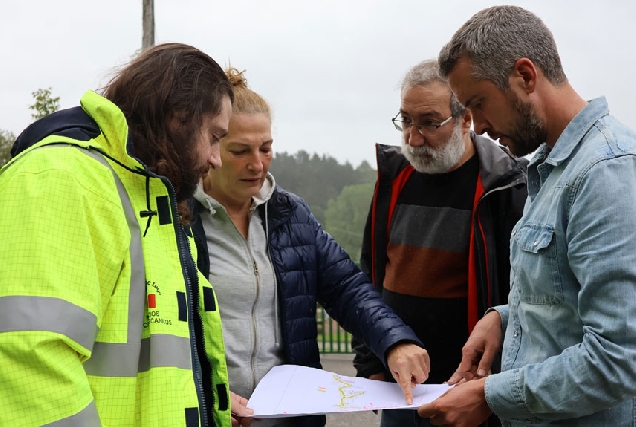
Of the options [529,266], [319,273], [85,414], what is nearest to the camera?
[85,414]

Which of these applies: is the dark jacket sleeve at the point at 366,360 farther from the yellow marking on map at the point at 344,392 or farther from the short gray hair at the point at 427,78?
the yellow marking on map at the point at 344,392

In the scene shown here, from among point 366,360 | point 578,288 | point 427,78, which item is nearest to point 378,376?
point 366,360

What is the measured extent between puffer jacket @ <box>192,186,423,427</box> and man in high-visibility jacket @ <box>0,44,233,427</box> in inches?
A: 26.6

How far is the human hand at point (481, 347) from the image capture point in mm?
2211

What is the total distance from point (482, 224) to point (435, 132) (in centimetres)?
50

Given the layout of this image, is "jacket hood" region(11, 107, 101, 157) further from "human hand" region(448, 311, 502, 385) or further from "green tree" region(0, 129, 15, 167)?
"green tree" region(0, 129, 15, 167)

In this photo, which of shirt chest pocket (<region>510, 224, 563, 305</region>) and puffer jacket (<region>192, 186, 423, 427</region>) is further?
puffer jacket (<region>192, 186, 423, 427</region>)

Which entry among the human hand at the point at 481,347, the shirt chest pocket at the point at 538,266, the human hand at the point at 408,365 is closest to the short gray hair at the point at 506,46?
the shirt chest pocket at the point at 538,266

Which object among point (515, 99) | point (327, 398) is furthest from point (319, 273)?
point (515, 99)

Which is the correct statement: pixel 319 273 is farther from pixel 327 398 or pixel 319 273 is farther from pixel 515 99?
pixel 515 99

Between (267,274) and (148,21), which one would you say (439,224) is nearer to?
(267,274)

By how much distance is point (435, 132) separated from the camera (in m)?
3.04

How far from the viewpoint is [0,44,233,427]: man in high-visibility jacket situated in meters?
1.17

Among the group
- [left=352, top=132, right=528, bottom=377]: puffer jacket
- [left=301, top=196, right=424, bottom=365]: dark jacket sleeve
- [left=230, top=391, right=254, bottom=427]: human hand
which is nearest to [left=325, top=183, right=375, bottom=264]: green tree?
[left=352, top=132, right=528, bottom=377]: puffer jacket
